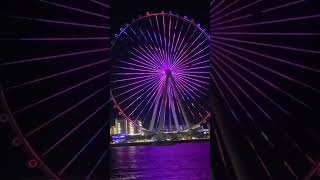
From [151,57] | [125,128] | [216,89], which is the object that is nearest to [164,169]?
[216,89]

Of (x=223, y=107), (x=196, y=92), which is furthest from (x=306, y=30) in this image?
(x=196, y=92)

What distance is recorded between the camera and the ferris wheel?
32.4ft

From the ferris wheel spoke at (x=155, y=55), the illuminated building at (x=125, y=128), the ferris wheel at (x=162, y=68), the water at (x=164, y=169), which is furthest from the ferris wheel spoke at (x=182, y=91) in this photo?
the water at (x=164, y=169)

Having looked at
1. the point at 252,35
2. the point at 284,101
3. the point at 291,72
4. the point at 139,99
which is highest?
the point at 252,35

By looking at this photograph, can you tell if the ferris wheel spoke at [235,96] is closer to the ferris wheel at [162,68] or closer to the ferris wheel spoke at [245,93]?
the ferris wheel spoke at [245,93]

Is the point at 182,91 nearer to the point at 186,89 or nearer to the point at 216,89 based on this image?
the point at 186,89

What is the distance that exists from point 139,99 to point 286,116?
6.18 metres

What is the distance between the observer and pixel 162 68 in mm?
10125

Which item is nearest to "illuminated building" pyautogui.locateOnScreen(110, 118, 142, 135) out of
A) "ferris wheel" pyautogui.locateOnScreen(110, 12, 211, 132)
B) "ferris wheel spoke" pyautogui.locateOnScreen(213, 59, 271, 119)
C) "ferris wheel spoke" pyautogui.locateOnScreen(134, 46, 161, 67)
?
"ferris wheel" pyautogui.locateOnScreen(110, 12, 211, 132)

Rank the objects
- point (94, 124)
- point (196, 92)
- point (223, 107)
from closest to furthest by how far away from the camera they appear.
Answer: point (223, 107) → point (94, 124) → point (196, 92)

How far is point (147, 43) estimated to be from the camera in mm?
10172

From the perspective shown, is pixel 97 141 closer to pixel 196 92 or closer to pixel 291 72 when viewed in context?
pixel 291 72

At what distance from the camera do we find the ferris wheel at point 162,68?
9867mm

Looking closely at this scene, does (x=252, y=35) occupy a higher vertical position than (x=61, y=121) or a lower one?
higher
